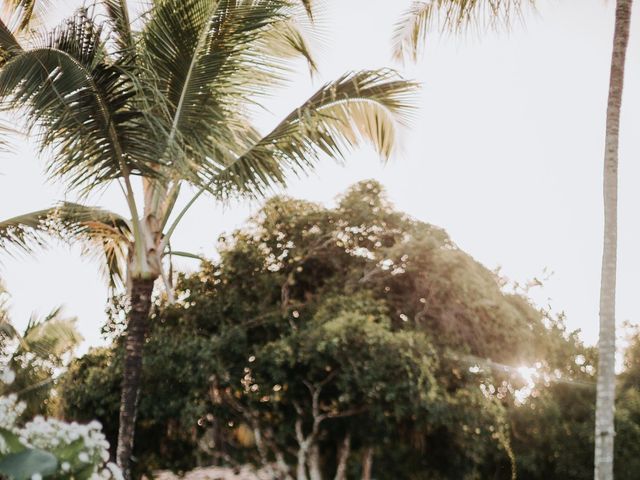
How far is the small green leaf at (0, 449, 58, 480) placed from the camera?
2.57 metres

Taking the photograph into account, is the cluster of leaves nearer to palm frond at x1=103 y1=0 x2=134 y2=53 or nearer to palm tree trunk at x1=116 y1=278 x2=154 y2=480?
palm tree trunk at x1=116 y1=278 x2=154 y2=480

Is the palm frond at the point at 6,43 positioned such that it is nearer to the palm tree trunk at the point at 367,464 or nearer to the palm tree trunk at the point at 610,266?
the palm tree trunk at the point at 610,266

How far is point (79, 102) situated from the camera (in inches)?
298

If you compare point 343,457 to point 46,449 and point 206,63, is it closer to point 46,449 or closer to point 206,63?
point 206,63

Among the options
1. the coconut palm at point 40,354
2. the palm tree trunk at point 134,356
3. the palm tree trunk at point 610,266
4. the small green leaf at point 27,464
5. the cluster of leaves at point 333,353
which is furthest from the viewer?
the coconut palm at point 40,354

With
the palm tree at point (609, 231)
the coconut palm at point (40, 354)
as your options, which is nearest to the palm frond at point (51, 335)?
the coconut palm at point (40, 354)

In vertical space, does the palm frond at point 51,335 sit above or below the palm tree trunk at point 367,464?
above

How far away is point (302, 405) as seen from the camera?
1198 cm

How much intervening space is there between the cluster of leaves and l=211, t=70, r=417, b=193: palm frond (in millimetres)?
2956

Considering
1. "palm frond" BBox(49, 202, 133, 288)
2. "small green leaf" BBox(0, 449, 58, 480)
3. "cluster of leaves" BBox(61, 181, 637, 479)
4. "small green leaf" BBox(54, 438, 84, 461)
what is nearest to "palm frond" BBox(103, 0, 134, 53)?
"palm frond" BBox(49, 202, 133, 288)

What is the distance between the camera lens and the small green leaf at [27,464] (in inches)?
101

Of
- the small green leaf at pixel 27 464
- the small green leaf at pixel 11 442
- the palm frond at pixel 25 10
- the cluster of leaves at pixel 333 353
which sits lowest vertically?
the small green leaf at pixel 27 464

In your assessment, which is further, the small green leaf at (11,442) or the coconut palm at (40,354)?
the coconut palm at (40,354)

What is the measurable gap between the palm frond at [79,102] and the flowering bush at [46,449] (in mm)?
4976
